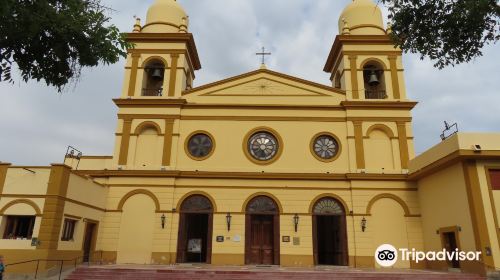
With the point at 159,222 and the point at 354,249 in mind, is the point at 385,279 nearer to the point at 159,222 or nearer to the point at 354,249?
the point at 354,249

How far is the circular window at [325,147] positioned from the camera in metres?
22.2

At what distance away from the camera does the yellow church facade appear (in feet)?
60.5

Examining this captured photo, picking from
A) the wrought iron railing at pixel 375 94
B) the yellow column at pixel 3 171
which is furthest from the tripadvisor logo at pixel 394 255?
the yellow column at pixel 3 171

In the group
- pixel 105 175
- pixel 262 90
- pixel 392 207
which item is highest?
pixel 262 90

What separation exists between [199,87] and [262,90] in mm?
3819

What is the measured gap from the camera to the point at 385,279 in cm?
1565

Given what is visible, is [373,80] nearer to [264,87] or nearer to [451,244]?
[264,87]

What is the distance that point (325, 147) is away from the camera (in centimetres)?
2247

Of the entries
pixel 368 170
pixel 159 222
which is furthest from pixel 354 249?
pixel 159 222

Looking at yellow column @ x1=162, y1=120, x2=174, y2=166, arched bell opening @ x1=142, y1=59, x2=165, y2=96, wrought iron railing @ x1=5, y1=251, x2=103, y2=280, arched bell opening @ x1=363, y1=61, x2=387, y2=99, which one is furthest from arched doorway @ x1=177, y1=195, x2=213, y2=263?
arched bell opening @ x1=363, y1=61, x2=387, y2=99

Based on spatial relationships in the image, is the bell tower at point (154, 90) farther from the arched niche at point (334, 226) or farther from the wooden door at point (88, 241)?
the arched niche at point (334, 226)

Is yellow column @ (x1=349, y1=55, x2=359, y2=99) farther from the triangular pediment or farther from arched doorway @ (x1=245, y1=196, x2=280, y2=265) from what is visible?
arched doorway @ (x1=245, y1=196, x2=280, y2=265)

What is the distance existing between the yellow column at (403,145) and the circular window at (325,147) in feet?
11.4

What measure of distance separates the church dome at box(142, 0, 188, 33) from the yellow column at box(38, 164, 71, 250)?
11.8 metres
